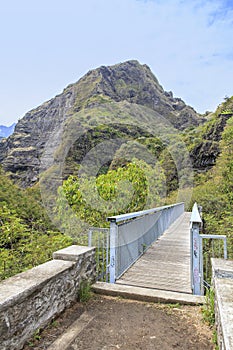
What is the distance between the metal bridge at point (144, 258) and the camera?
379 centimetres

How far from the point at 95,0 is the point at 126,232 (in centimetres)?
939

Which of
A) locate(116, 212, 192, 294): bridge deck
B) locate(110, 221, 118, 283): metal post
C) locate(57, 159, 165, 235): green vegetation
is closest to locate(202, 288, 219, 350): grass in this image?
locate(116, 212, 192, 294): bridge deck

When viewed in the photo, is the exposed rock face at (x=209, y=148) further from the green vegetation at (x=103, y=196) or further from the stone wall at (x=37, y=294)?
the stone wall at (x=37, y=294)

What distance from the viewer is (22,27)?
34.2 ft

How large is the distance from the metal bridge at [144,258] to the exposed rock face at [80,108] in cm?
5554

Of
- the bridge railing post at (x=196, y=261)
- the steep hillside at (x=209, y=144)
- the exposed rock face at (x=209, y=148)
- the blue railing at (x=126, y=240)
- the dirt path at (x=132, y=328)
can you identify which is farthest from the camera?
the exposed rock face at (x=209, y=148)

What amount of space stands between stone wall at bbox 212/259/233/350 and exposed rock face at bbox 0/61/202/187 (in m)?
58.4

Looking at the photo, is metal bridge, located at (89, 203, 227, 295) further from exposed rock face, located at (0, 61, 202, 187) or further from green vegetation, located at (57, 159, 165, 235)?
exposed rock face, located at (0, 61, 202, 187)

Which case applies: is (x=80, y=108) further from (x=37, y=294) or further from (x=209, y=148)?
(x=37, y=294)

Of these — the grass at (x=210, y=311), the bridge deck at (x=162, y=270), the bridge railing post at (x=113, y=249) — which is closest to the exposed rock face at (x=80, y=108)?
the bridge deck at (x=162, y=270)

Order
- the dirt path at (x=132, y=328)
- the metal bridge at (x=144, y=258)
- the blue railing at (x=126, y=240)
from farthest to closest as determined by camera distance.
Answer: the blue railing at (x=126, y=240), the metal bridge at (x=144, y=258), the dirt path at (x=132, y=328)

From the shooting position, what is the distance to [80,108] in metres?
61.7

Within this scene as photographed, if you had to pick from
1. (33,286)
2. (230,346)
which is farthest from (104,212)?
(230,346)

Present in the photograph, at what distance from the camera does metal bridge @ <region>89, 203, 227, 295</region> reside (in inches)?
149
